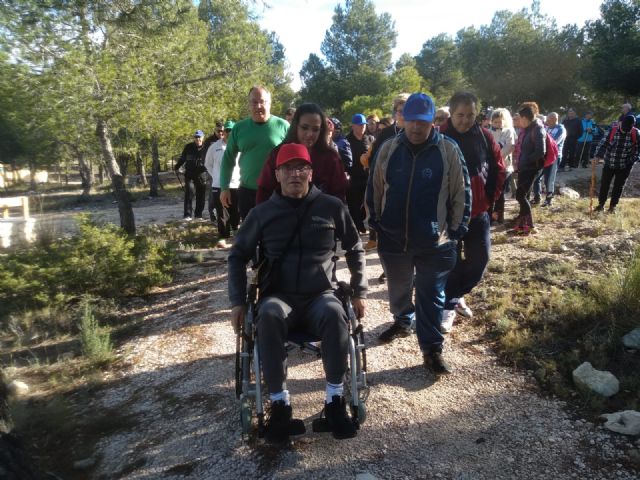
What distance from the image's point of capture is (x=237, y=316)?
2734mm

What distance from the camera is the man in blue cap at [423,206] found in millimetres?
3068

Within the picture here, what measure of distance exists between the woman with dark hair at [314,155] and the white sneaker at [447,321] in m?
1.53

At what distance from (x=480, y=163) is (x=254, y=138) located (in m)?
2.15

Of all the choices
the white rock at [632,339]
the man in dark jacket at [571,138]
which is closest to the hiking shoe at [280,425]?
the white rock at [632,339]

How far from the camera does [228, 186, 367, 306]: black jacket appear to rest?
283 cm

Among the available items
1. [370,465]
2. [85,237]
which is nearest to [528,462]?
[370,465]

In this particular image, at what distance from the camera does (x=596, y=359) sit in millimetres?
3232

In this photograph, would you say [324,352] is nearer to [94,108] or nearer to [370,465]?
[370,465]

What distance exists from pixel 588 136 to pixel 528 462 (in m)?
17.7

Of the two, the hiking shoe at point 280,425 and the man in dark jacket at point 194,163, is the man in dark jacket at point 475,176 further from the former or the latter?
the man in dark jacket at point 194,163

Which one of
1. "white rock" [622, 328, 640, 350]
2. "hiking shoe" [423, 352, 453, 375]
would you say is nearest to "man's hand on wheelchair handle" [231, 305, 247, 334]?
"hiking shoe" [423, 352, 453, 375]

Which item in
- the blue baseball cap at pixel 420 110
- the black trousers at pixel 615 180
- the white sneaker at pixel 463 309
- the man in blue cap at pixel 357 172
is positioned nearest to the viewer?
the blue baseball cap at pixel 420 110

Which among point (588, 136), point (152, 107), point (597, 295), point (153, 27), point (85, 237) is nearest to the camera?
point (597, 295)

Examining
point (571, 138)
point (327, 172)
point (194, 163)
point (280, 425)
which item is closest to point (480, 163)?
point (327, 172)
